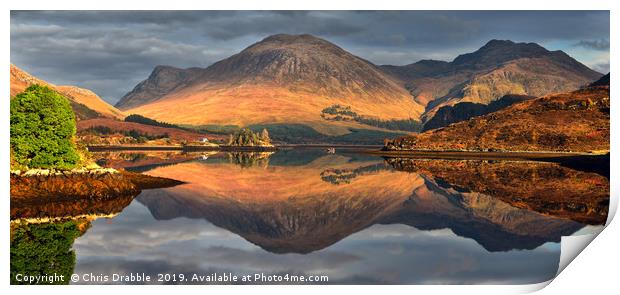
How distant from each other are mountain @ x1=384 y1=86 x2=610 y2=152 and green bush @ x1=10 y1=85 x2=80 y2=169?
93.6 meters

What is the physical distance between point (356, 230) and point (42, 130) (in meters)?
22.7

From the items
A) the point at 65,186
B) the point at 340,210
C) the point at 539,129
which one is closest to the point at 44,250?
the point at 65,186

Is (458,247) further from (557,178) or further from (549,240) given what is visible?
(557,178)

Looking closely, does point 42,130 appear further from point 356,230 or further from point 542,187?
point 542,187

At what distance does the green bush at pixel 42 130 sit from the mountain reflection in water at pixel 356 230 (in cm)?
624

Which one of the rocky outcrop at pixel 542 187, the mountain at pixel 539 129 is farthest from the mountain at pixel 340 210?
the mountain at pixel 539 129

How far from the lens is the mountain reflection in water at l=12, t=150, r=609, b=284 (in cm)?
2858

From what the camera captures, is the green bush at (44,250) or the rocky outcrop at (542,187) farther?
the rocky outcrop at (542,187)

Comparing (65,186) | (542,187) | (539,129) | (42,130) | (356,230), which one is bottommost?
(356,230)

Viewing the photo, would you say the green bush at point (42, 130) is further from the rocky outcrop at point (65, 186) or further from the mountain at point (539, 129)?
the mountain at point (539, 129)

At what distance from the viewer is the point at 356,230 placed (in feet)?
131

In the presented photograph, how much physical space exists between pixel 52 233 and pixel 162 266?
935 cm

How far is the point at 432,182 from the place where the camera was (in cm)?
7388

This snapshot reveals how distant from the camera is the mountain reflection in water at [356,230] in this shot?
28.6 metres
